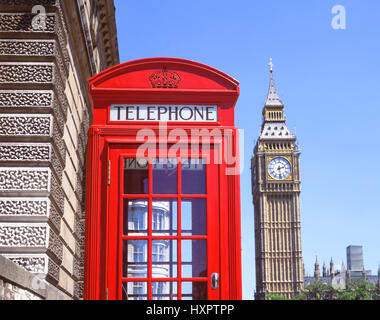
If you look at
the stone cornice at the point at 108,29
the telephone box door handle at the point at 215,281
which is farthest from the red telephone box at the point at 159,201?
the stone cornice at the point at 108,29

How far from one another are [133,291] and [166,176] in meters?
0.80

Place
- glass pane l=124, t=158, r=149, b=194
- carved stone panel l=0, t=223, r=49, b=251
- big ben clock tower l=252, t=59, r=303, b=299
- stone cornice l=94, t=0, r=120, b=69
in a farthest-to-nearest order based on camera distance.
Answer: big ben clock tower l=252, t=59, r=303, b=299 → stone cornice l=94, t=0, r=120, b=69 → glass pane l=124, t=158, r=149, b=194 → carved stone panel l=0, t=223, r=49, b=251

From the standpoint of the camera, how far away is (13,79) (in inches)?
181

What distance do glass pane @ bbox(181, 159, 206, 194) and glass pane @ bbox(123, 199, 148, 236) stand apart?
0.30 metres

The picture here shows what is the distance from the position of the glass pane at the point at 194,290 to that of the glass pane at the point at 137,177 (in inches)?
27.2

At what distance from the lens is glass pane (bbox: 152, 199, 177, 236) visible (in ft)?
15.1

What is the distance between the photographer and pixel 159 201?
15.2 feet

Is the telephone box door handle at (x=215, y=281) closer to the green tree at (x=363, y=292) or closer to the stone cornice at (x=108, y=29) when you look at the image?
the stone cornice at (x=108, y=29)

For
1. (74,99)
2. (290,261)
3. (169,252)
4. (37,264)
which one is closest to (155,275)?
(169,252)

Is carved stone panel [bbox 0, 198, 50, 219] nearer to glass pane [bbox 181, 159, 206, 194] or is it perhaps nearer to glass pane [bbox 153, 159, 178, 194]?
glass pane [bbox 153, 159, 178, 194]

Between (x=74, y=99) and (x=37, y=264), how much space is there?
1807 mm

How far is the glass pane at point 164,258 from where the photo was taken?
15.0 feet

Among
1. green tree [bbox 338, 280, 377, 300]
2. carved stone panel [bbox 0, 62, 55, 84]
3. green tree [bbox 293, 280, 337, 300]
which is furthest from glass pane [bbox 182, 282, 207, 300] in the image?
green tree [bbox 293, 280, 337, 300]

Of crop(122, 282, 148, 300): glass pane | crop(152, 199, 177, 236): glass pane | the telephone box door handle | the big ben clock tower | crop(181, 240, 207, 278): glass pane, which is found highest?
the big ben clock tower
